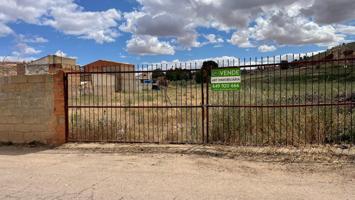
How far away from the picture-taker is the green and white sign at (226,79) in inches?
362

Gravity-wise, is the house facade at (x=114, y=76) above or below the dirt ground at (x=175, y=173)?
above

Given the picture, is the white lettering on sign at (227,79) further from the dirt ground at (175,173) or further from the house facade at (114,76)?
the house facade at (114,76)

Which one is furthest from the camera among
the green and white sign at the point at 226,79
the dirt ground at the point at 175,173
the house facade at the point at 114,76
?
the house facade at the point at 114,76

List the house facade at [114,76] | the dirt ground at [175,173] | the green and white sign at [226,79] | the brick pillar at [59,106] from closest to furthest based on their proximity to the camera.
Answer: the dirt ground at [175,173]
the green and white sign at [226,79]
the brick pillar at [59,106]
the house facade at [114,76]

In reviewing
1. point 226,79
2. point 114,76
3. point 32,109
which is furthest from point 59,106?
point 114,76

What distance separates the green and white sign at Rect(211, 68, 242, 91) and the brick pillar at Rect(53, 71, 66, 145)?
12.9 ft

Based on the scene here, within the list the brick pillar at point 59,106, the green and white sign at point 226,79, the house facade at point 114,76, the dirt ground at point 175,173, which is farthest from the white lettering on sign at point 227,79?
the brick pillar at point 59,106

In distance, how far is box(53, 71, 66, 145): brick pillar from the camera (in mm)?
10242

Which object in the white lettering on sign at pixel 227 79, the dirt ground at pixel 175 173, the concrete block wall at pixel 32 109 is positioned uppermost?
the white lettering on sign at pixel 227 79

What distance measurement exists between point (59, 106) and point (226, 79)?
437 cm

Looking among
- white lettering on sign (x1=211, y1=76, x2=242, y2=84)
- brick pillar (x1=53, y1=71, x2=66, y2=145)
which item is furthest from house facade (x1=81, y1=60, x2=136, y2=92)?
white lettering on sign (x1=211, y1=76, x2=242, y2=84)

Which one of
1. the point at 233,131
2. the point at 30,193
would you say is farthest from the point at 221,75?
the point at 30,193

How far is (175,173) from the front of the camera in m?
7.27

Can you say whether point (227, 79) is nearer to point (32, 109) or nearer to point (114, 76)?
point (32, 109)
